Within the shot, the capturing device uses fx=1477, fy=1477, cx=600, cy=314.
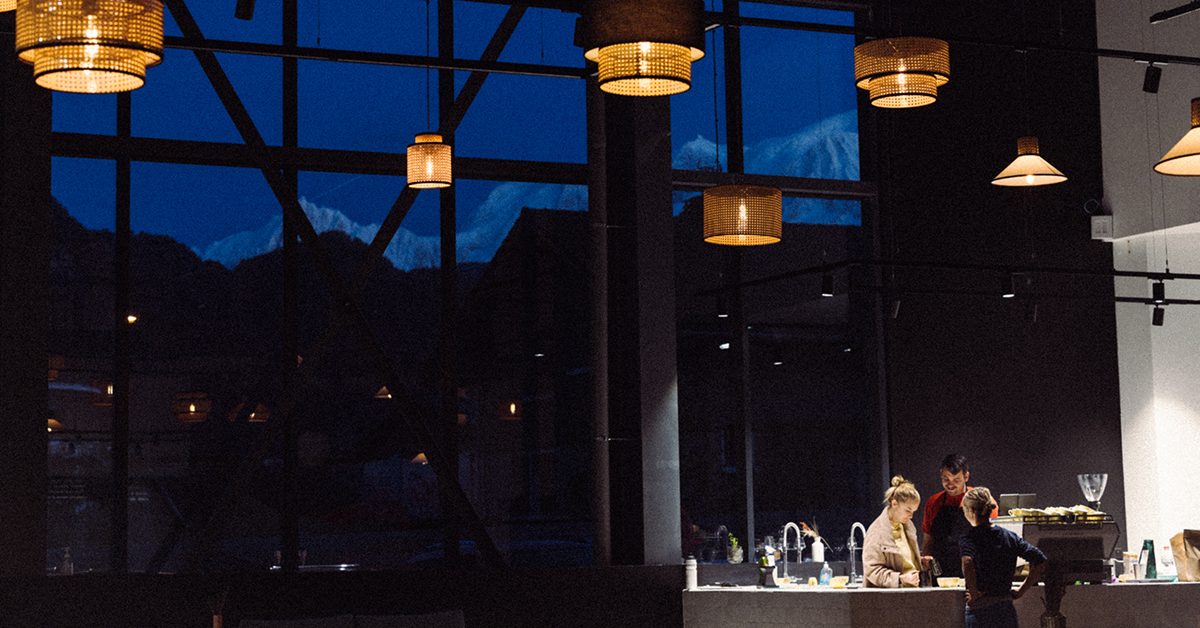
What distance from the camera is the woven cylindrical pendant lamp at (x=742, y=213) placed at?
8.32m

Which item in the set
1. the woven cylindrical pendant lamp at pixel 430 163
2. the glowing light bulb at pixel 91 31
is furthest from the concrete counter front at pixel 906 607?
the glowing light bulb at pixel 91 31

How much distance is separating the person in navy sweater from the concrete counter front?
10.3 inches

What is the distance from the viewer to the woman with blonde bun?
827 centimetres

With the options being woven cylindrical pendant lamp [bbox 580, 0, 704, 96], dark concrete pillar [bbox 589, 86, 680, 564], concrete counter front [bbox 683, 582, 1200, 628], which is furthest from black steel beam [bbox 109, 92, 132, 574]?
woven cylindrical pendant lamp [bbox 580, 0, 704, 96]

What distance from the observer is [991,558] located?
7.89 meters

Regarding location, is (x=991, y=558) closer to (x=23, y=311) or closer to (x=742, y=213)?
(x=742, y=213)

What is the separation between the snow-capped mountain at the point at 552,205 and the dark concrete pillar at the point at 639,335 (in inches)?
49.8

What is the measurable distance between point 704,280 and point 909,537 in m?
3.35

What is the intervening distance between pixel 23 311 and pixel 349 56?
2759mm

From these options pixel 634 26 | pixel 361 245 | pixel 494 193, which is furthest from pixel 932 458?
pixel 634 26

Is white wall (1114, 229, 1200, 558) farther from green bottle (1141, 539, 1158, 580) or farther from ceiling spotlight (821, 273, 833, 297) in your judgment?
ceiling spotlight (821, 273, 833, 297)

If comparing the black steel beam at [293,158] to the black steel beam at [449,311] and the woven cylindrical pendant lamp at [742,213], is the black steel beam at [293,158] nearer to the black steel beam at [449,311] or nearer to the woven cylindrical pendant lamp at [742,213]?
the black steel beam at [449,311]

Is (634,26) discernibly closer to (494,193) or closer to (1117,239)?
(494,193)

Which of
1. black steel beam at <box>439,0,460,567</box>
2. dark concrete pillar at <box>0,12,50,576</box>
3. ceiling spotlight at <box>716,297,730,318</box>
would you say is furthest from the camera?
ceiling spotlight at <box>716,297,730,318</box>
